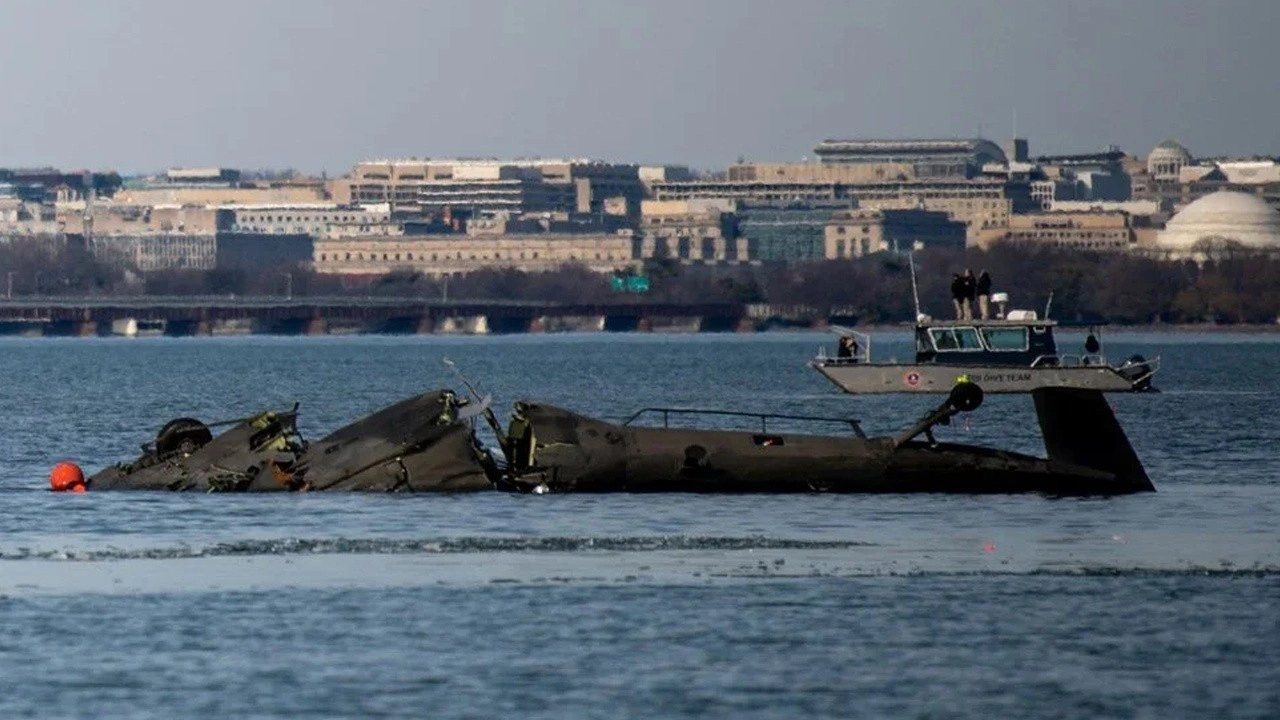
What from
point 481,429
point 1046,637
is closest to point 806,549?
point 1046,637

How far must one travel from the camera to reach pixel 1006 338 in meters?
99.6

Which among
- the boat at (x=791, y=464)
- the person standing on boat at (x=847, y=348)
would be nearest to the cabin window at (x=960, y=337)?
the person standing on boat at (x=847, y=348)

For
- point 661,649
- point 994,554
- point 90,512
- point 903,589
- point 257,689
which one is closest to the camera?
point 257,689

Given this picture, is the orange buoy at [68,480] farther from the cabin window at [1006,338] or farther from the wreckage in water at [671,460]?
the cabin window at [1006,338]

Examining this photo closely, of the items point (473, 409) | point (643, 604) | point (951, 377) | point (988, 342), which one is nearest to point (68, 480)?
point (473, 409)

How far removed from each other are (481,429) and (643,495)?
830 inches

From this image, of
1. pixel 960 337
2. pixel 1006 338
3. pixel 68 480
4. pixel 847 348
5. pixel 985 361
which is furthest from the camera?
pixel 847 348

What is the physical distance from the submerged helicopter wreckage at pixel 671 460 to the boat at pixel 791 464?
0.01m

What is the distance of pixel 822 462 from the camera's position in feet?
156

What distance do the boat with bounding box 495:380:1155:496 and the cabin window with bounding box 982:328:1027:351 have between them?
5164cm

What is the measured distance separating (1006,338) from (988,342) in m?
0.50

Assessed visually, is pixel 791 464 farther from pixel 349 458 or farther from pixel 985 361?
pixel 985 361

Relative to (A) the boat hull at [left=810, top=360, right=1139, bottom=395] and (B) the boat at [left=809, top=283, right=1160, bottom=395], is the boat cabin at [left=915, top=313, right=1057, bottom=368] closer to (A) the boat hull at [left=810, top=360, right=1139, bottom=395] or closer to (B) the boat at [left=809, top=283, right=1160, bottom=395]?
(B) the boat at [left=809, top=283, right=1160, bottom=395]

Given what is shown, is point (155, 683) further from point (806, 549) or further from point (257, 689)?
point (806, 549)
